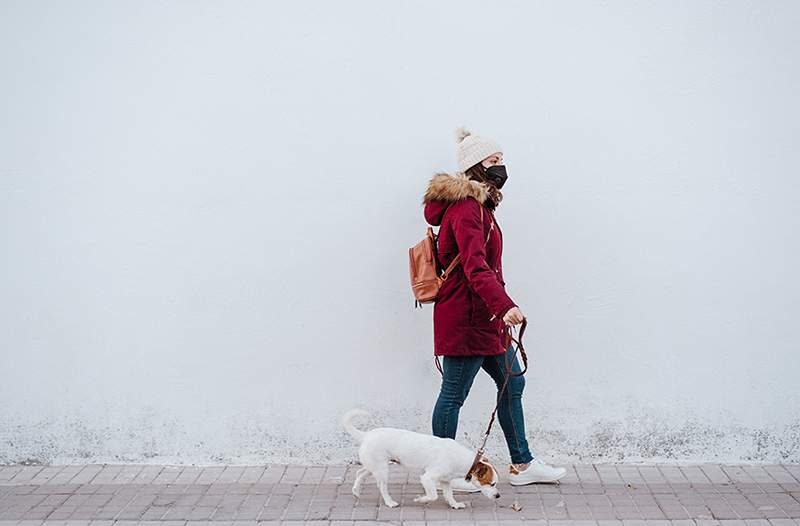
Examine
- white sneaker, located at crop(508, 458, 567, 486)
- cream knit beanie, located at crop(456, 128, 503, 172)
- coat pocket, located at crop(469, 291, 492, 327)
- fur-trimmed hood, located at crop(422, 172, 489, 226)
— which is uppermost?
cream knit beanie, located at crop(456, 128, 503, 172)

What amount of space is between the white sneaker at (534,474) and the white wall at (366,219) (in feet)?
1.26

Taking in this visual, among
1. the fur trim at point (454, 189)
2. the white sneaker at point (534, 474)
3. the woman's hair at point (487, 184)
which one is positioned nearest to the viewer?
the fur trim at point (454, 189)

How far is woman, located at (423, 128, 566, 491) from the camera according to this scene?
5504mm

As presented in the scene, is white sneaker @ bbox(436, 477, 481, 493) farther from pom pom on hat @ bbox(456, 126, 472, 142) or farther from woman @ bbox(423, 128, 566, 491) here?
pom pom on hat @ bbox(456, 126, 472, 142)

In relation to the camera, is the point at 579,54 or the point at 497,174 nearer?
the point at 497,174

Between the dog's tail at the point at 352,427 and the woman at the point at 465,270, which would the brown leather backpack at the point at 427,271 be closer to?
the woman at the point at 465,270

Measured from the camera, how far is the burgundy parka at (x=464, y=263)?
544 centimetres

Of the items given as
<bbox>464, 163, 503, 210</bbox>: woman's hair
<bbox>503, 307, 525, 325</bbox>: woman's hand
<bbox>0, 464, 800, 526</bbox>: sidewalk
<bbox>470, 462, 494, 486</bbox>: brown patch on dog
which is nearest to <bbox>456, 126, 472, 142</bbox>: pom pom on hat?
<bbox>464, 163, 503, 210</bbox>: woman's hair

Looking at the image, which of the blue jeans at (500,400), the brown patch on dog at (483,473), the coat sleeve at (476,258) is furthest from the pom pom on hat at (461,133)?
the brown patch on dog at (483,473)

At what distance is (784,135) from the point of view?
609 cm

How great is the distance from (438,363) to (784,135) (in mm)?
2247

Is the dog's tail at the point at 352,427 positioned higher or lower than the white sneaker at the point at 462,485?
higher

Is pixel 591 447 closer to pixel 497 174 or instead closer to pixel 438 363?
pixel 438 363

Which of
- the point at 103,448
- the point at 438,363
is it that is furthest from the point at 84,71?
the point at 438,363
